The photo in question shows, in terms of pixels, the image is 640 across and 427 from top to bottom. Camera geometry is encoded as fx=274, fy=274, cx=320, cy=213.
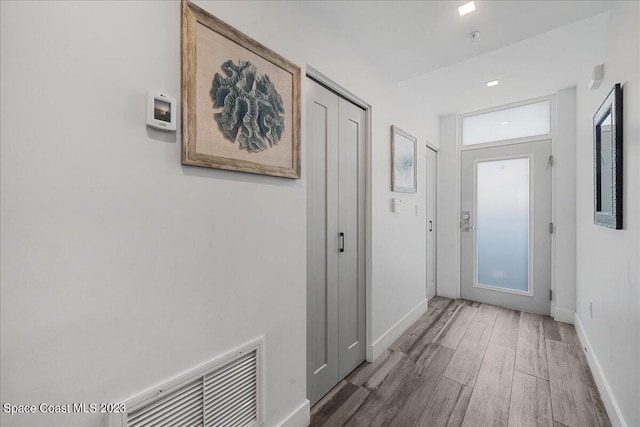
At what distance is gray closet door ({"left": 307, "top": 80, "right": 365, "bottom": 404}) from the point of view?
70.6 inches

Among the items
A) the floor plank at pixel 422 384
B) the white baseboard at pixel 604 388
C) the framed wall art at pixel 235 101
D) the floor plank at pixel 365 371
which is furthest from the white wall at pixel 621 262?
the framed wall art at pixel 235 101

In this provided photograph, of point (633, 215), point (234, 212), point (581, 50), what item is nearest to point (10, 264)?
point (234, 212)

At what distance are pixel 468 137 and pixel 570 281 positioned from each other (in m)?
2.08

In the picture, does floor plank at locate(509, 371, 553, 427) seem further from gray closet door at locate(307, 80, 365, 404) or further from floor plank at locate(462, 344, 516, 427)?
gray closet door at locate(307, 80, 365, 404)

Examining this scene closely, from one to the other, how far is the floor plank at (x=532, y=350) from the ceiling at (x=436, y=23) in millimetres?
2522

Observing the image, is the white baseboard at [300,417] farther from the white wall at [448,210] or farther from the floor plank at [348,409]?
the white wall at [448,210]

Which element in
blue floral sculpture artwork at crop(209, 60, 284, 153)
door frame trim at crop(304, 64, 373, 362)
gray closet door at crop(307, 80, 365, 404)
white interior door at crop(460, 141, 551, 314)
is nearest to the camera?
blue floral sculpture artwork at crop(209, 60, 284, 153)

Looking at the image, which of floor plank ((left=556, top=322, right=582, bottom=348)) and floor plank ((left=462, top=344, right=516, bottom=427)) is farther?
floor plank ((left=556, top=322, right=582, bottom=348))

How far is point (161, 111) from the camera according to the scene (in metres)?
0.97

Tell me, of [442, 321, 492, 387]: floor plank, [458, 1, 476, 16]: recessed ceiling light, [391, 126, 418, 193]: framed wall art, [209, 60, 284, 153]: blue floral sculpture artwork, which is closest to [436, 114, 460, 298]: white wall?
[442, 321, 492, 387]: floor plank

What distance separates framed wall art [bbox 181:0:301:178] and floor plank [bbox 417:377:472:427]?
1691mm

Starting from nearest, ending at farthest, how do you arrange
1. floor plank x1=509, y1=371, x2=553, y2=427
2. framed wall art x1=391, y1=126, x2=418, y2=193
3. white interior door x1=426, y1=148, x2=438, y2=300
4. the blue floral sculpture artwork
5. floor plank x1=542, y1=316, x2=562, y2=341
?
the blue floral sculpture artwork → floor plank x1=509, y1=371, x2=553, y2=427 → framed wall art x1=391, y1=126, x2=418, y2=193 → floor plank x1=542, y1=316, x2=562, y2=341 → white interior door x1=426, y1=148, x2=438, y2=300

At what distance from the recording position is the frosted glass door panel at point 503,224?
3.39 m

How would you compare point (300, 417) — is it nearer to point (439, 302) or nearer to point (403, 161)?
point (403, 161)
